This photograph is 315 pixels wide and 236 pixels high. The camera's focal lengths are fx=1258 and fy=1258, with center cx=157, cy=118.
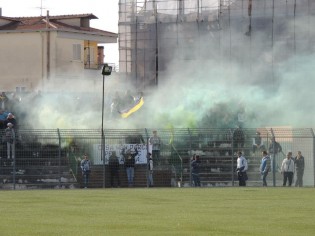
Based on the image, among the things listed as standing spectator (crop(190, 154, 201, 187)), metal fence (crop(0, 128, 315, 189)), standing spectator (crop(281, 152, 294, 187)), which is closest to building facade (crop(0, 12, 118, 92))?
metal fence (crop(0, 128, 315, 189))

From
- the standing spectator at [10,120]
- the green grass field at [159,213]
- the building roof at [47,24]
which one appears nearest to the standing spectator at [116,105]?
the standing spectator at [10,120]

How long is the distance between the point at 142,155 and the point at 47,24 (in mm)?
45472

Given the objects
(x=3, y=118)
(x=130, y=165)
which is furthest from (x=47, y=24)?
A: (x=130, y=165)

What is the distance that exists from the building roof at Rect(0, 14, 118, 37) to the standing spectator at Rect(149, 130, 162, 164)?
4446cm

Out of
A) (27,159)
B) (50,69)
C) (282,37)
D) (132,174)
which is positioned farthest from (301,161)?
(50,69)

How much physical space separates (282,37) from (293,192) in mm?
26672

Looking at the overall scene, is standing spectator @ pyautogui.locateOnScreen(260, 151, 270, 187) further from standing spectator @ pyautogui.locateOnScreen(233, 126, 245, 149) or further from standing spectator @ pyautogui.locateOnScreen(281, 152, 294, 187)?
standing spectator @ pyautogui.locateOnScreen(233, 126, 245, 149)

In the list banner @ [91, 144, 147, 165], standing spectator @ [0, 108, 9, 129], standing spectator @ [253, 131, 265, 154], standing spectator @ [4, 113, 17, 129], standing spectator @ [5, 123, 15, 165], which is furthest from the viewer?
standing spectator @ [0, 108, 9, 129]

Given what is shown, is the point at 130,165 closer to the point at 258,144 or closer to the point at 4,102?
the point at 258,144

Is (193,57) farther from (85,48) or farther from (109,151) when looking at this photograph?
(85,48)

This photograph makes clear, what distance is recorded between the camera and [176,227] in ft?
92.6

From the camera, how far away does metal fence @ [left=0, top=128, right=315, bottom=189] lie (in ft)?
181

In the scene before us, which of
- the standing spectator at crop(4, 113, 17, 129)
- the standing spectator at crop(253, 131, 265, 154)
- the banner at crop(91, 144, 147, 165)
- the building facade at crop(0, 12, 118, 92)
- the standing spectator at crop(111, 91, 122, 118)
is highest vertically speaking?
the building facade at crop(0, 12, 118, 92)

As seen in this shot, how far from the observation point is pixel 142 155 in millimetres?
56188
